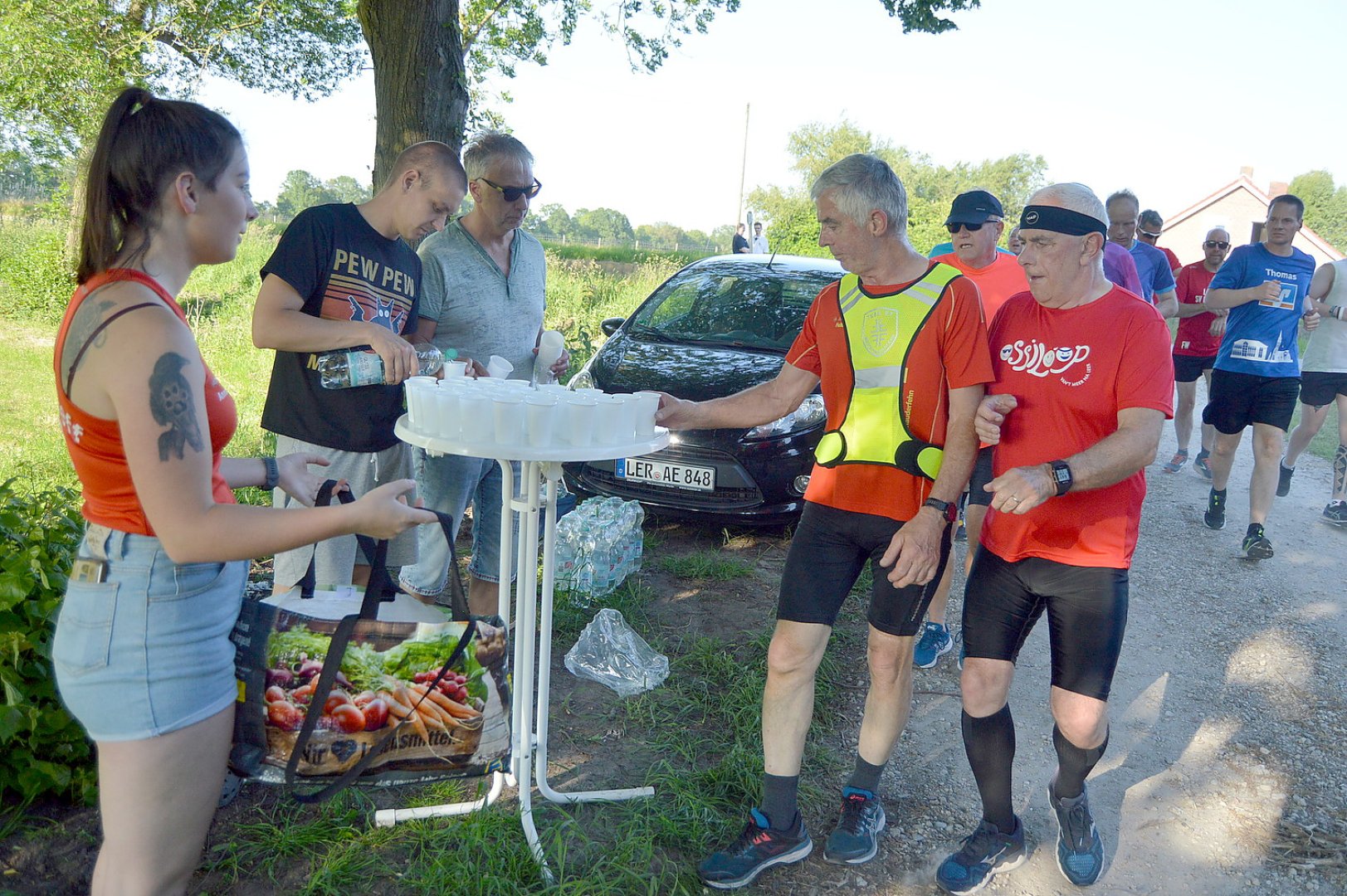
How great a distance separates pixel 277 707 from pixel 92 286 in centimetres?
86

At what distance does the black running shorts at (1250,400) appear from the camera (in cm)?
606

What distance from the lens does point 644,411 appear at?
94.7 inches

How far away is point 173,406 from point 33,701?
1727 millimetres

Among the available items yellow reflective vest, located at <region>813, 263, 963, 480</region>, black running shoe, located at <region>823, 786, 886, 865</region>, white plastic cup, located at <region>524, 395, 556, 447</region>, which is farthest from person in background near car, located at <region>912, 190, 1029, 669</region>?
white plastic cup, located at <region>524, 395, 556, 447</region>

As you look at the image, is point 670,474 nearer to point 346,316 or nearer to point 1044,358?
point 346,316

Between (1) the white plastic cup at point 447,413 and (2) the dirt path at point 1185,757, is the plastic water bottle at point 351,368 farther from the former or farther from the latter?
(2) the dirt path at point 1185,757

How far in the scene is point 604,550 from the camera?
4684 mm

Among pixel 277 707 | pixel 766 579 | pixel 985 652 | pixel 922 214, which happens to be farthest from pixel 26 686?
pixel 922 214

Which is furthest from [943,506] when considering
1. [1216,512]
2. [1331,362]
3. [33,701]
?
[1331,362]

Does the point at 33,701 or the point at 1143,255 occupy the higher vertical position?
the point at 1143,255

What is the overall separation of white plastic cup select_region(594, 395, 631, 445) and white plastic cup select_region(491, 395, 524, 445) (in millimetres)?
186

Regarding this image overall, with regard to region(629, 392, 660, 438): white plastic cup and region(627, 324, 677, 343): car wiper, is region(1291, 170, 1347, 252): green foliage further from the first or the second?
region(629, 392, 660, 438): white plastic cup

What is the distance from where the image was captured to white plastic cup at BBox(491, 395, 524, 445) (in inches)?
84.7

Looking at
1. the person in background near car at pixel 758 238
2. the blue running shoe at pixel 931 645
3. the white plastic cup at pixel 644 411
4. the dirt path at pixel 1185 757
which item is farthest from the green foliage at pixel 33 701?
the person in background near car at pixel 758 238
